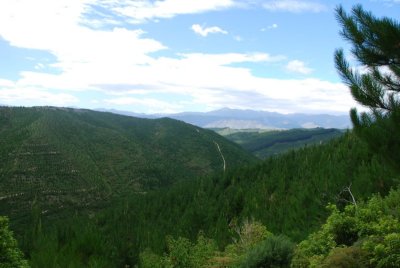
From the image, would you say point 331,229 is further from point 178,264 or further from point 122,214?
point 122,214

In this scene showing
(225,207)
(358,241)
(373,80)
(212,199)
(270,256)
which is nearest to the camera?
(373,80)

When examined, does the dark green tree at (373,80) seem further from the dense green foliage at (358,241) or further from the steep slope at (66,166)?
the steep slope at (66,166)

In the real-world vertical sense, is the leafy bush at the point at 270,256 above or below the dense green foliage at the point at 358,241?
below

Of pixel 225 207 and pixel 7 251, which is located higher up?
pixel 7 251

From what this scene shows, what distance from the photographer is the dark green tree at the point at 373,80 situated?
1332 cm

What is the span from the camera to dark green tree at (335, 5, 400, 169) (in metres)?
13.3

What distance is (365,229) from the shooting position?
19875mm

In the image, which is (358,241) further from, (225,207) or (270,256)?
(225,207)

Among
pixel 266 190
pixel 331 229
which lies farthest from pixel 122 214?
pixel 331 229

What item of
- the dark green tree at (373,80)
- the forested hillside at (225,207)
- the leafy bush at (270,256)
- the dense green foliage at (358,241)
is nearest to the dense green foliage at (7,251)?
the leafy bush at (270,256)

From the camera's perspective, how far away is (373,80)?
13516mm

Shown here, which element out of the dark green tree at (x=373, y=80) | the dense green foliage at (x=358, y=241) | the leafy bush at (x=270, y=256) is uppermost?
the dark green tree at (x=373, y=80)

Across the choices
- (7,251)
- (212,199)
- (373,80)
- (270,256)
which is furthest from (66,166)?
(373,80)

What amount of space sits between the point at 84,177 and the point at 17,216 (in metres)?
39.4
